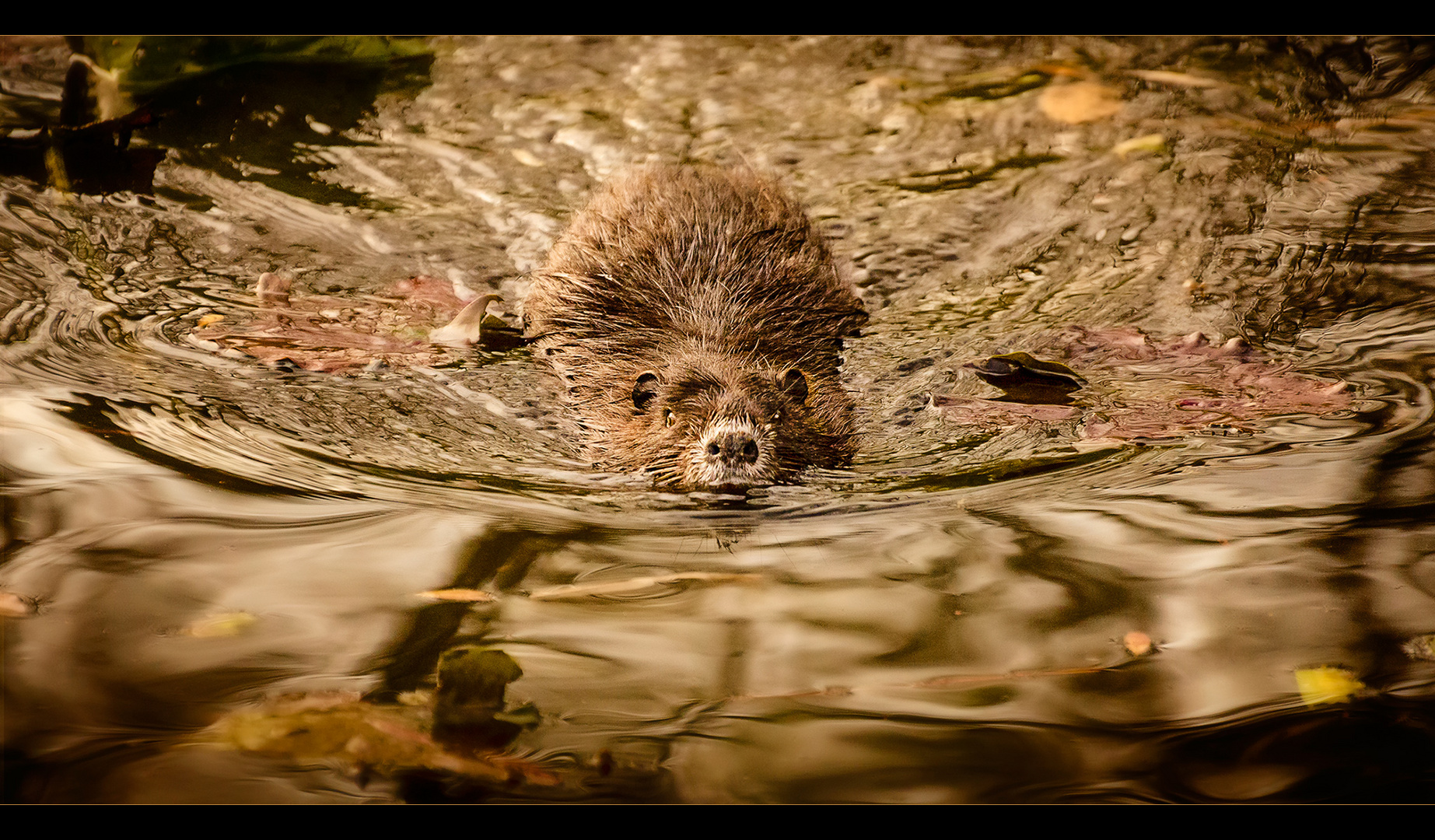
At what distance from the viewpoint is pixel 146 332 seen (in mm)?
5043

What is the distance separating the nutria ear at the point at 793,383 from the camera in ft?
15.1

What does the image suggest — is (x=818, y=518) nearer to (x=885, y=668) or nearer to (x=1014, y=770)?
(x=885, y=668)

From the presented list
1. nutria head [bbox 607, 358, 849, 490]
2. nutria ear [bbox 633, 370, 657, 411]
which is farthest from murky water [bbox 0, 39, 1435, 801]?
nutria ear [bbox 633, 370, 657, 411]

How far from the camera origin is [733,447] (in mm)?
4047

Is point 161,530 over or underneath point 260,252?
underneath

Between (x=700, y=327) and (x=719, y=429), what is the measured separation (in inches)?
44.4

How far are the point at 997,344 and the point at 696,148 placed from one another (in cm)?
343

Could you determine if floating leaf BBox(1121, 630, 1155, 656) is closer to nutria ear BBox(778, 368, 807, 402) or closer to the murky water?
the murky water

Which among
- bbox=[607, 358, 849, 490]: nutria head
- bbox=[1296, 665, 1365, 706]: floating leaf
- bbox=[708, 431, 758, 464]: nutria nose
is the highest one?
bbox=[607, 358, 849, 490]: nutria head

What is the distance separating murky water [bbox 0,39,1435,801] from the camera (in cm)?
245

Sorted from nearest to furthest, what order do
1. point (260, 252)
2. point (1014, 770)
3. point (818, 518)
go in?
point (1014, 770)
point (818, 518)
point (260, 252)

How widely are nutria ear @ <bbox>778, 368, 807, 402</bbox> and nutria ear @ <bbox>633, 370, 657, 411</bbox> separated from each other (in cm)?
55

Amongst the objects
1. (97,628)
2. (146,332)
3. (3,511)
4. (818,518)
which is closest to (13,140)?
(146,332)

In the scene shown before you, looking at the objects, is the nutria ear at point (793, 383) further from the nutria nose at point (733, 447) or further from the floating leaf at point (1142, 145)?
the floating leaf at point (1142, 145)
